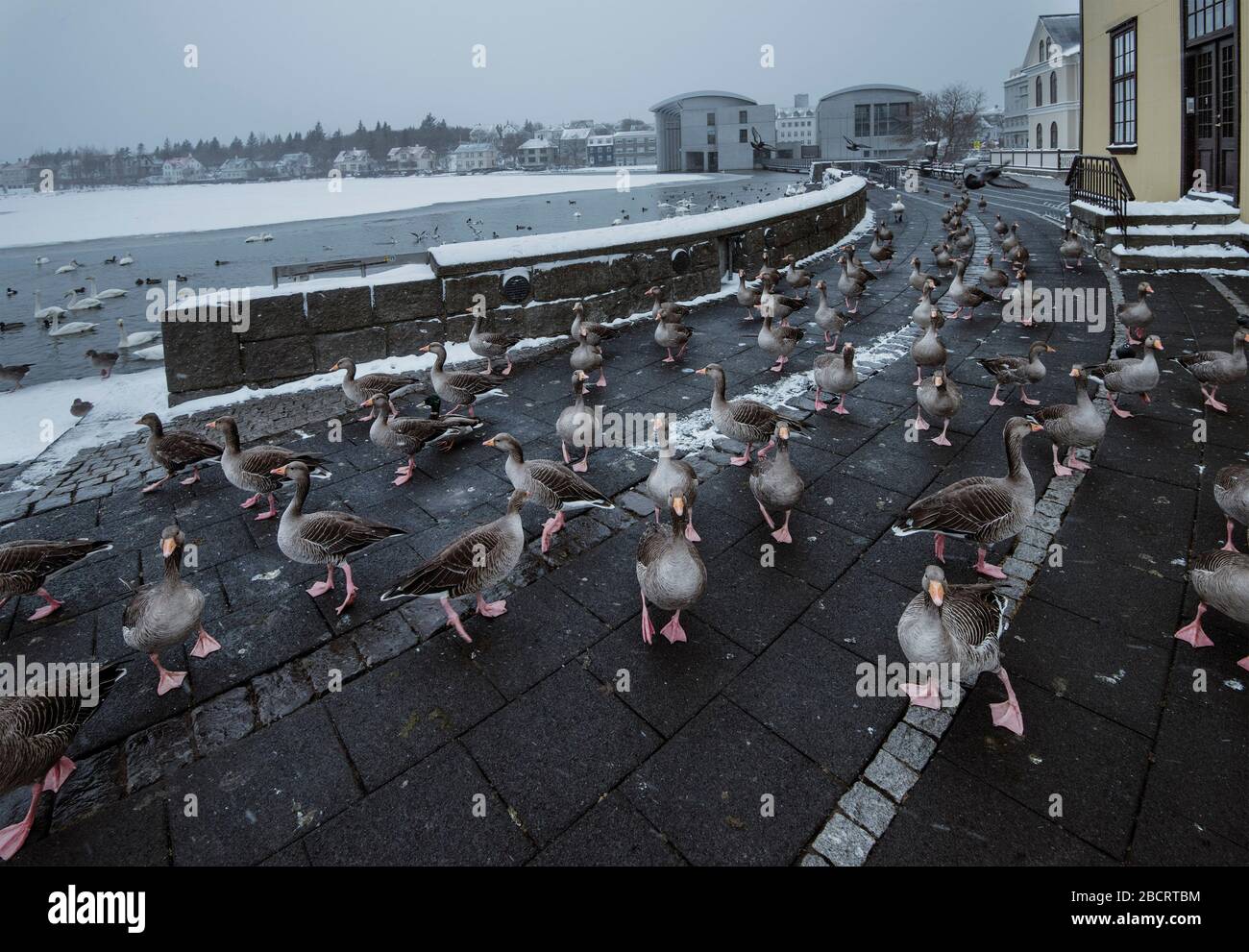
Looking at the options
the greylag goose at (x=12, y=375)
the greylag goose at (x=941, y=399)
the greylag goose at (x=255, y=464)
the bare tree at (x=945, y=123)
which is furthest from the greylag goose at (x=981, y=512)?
the bare tree at (x=945, y=123)

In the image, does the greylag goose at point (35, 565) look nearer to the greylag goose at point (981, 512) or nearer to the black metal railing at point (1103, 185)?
the greylag goose at point (981, 512)

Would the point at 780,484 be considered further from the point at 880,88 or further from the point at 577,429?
the point at 880,88

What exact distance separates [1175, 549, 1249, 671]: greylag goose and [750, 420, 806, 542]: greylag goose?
231 cm

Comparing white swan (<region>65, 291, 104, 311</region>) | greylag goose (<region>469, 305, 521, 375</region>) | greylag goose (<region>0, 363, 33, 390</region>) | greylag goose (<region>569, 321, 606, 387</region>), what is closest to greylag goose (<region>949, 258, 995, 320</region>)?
greylag goose (<region>569, 321, 606, 387</region>)

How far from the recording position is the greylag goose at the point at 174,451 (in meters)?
5.98

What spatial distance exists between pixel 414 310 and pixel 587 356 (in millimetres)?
2956

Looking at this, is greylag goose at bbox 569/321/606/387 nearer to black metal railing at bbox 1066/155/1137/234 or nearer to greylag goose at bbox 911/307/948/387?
greylag goose at bbox 911/307/948/387

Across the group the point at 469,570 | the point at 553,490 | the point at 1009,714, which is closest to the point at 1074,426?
the point at 1009,714

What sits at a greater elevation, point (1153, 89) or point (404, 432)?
point (1153, 89)

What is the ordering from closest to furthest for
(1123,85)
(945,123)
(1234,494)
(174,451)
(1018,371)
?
1. (1234,494)
2. (174,451)
3. (1018,371)
4. (1123,85)
5. (945,123)

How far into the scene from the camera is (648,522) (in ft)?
17.1
